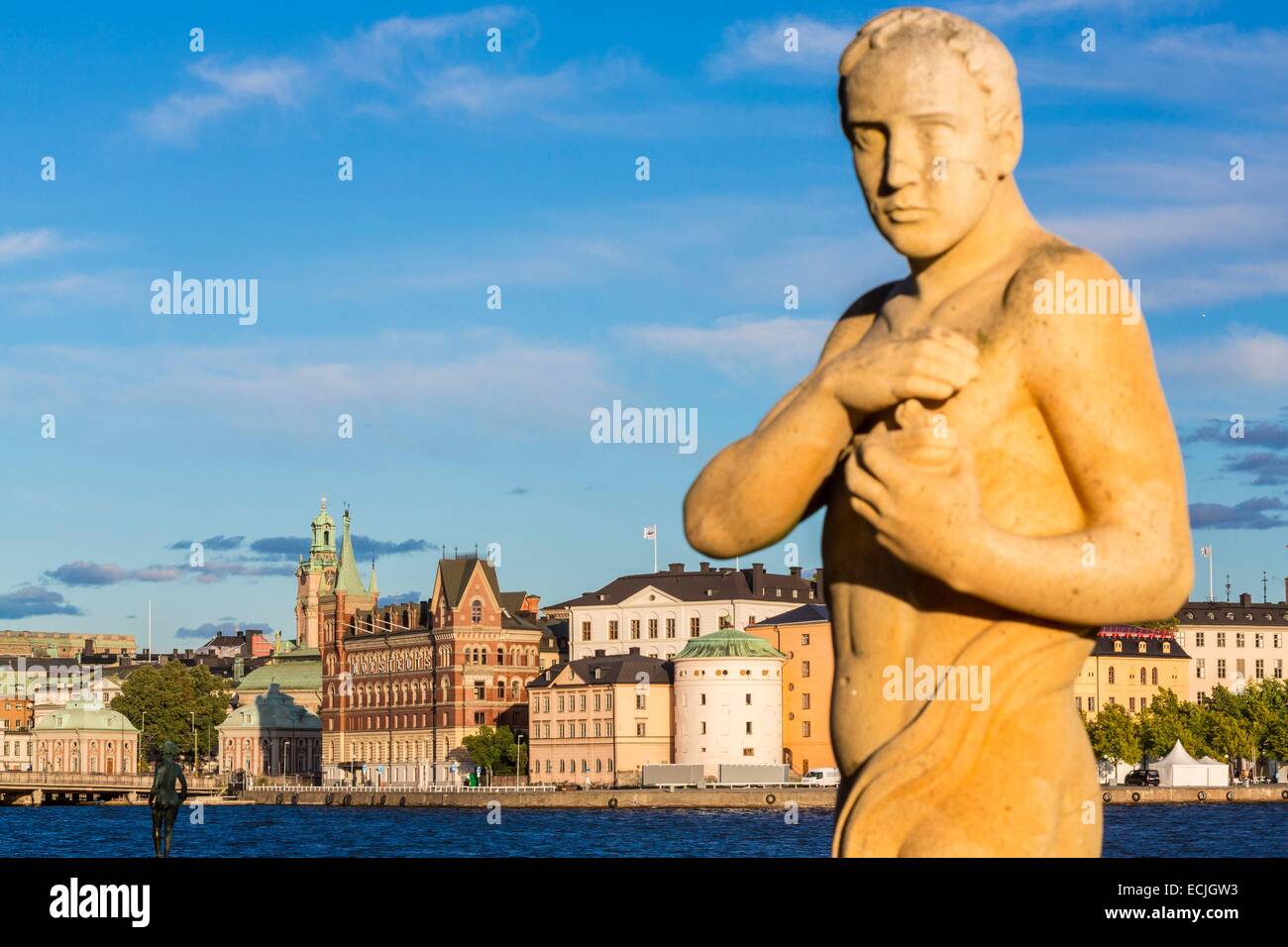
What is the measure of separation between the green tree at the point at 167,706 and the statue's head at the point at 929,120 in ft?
511

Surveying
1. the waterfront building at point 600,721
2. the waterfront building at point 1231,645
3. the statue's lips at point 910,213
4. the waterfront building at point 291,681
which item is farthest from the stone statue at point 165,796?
the waterfront building at point 291,681

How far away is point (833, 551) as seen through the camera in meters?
3.81

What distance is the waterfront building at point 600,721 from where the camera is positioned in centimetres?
11669

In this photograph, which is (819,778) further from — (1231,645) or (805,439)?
Answer: (805,439)

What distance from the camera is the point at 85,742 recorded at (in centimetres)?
14912

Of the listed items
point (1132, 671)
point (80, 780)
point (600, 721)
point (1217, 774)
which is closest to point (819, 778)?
point (600, 721)

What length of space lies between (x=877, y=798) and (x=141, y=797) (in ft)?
463

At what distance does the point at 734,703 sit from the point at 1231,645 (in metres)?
44.1

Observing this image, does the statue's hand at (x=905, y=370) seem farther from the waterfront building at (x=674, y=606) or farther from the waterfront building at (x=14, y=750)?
the waterfront building at (x=14, y=750)

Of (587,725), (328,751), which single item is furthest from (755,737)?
(328,751)

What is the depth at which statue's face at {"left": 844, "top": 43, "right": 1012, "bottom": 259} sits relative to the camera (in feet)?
11.8
